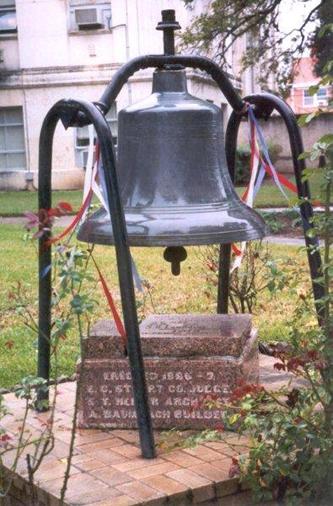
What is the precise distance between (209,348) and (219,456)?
1.58ft

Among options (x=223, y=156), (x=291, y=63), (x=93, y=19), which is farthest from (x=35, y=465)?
(x=93, y=19)

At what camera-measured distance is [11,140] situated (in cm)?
2505

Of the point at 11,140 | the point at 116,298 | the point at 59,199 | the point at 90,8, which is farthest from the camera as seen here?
the point at 11,140

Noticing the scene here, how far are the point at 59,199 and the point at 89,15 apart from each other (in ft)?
15.4

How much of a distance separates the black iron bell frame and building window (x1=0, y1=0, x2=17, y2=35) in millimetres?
20104

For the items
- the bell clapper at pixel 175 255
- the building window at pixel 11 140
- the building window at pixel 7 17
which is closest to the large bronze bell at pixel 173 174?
the bell clapper at pixel 175 255

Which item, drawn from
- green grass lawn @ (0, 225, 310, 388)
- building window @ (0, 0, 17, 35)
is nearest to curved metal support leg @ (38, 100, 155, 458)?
green grass lawn @ (0, 225, 310, 388)

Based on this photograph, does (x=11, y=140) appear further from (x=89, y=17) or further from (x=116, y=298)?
(x=116, y=298)

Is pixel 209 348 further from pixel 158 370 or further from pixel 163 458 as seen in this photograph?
pixel 163 458

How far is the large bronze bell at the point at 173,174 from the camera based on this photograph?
12.6 feet

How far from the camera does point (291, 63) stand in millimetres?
17578

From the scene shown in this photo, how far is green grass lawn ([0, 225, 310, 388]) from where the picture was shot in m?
6.33

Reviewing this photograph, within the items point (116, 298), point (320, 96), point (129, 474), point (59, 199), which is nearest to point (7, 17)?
point (59, 199)

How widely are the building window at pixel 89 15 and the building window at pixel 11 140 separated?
3022mm
